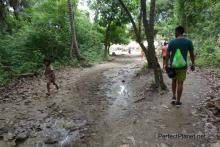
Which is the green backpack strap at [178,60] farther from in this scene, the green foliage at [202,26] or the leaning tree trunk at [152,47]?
the green foliage at [202,26]

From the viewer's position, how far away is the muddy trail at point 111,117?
232 inches

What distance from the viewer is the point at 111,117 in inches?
291

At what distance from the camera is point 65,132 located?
21.7 ft

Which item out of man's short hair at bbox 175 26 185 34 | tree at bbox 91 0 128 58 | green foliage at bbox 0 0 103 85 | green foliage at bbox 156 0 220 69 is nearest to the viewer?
man's short hair at bbox 175 26 185 34

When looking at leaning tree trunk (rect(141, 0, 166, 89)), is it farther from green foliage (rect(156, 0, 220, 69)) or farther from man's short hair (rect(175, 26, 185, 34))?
green foliage (rect(156, 0, 220, 69))

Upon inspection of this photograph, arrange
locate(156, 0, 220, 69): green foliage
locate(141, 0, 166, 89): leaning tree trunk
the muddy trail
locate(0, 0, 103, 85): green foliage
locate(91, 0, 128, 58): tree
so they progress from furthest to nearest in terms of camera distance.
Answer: locate(91, 0, 128, 58): tree → locate(156, 0, 220, 69): green foliage → locate(0, 0, 103, 85): green foliage → locate(141, 0, 166, 89): leaning tree trunk → the muddy trail

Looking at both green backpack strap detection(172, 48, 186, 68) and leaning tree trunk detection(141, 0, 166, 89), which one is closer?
green backpack strap detection(172, 48, 186, 68)

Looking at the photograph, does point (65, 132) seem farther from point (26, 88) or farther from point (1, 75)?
point (1, 75)

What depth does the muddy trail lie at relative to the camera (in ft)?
19.4

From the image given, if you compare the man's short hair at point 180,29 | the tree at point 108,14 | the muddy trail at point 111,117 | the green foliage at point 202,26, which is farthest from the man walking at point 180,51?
the tree at point 108,14

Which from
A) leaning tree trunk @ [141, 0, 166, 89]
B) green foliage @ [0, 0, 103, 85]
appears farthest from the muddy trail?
green foliage @ [0, 0, 103, 85]

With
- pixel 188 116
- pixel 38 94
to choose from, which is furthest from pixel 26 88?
pixel 188 116

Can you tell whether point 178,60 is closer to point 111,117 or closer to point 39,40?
point 111,117

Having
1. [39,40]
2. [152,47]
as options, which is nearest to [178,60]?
[152,47]
